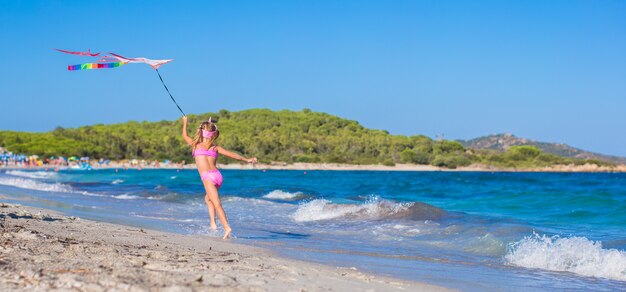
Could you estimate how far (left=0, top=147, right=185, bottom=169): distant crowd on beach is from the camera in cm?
7744

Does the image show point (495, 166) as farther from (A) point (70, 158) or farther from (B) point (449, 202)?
(B) point (449, 202)

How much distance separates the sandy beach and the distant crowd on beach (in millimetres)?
70648

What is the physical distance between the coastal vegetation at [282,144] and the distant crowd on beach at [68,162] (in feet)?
8.83

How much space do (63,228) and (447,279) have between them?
5138 millimetres

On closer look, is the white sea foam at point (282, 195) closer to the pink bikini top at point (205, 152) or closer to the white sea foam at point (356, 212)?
the white sea foam at point (356, 212)

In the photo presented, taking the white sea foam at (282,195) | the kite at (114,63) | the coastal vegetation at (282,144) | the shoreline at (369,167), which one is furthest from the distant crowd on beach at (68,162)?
the kite at (114,63)

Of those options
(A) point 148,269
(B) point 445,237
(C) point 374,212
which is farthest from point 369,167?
(A) point 148,269

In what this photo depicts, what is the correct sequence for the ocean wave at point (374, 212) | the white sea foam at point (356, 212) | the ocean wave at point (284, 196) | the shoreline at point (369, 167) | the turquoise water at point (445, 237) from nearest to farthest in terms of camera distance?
1. the turquoise water at point (445, 237)
2. the ocean wave at point (374, 212)
3. the white sea foam at point (356, 212)
4. the ocean wave at point (284, 196)
5. the shoreline at point (369, 167)

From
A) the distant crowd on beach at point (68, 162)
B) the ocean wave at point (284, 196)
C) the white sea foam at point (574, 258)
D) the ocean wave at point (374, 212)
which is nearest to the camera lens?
the white sea foam at point (574, 258)

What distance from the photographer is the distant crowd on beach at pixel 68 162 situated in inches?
3049

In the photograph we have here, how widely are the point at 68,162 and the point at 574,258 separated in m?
83.1

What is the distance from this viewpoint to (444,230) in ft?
41.1

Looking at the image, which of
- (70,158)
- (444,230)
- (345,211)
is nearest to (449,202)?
(345,211)

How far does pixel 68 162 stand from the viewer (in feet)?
278
